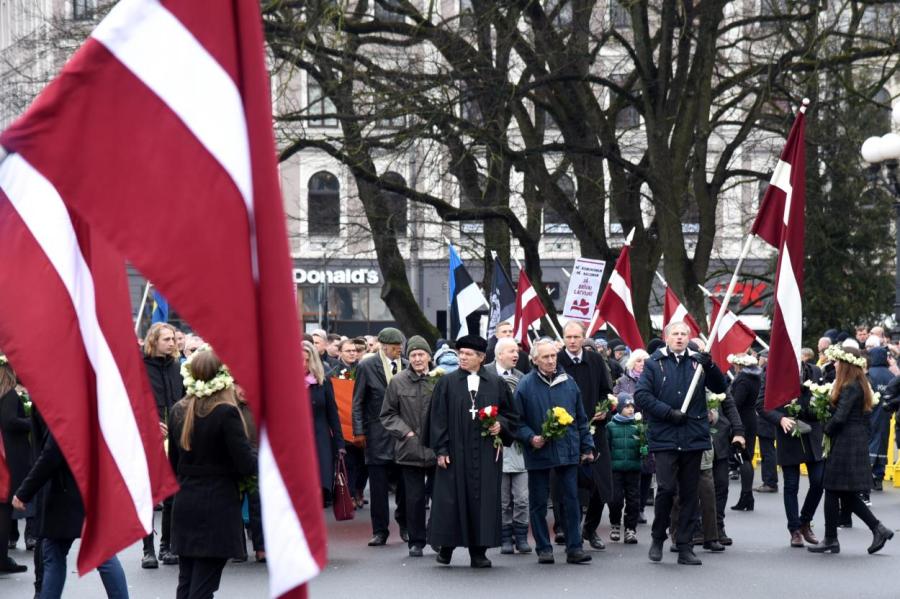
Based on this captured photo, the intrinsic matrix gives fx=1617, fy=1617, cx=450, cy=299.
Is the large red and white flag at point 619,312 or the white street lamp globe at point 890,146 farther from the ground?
the white street lamp globe at point 890,146

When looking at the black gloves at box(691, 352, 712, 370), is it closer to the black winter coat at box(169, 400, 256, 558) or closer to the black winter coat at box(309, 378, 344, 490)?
the black winter coat at box(309, 378, 344, 490)

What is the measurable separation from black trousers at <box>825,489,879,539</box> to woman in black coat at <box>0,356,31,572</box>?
6596mm

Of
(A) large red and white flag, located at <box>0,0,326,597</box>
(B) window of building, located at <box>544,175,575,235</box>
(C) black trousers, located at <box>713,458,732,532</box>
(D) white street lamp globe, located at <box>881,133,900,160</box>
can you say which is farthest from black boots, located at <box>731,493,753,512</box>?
(A) large red and white flag, located at <box>0,0,326,597</box>

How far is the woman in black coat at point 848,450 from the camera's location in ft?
43.7

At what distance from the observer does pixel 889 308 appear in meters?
38.2

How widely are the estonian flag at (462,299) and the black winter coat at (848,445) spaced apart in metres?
8.28

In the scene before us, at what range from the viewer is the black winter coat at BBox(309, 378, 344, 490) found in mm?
14414

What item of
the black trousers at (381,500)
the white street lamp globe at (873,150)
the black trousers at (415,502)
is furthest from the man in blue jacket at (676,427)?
the white street lamp globe at (873,150)

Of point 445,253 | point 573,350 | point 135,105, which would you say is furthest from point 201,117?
point 445,253

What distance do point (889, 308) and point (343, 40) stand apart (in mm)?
20196

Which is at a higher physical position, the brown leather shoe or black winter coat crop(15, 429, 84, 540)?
black winter coat crop(15, 429, 84, 540)

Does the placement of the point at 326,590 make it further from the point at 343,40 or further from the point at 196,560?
the point at 343,40

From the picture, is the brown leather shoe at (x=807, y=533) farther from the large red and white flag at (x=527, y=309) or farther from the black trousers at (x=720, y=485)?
the large red and white flag at (x=527, y=309)

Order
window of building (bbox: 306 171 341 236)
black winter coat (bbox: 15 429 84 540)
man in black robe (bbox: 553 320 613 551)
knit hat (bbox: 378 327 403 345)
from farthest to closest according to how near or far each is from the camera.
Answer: window of building (bbox: 306 171 341 236) → knit hat (bbox: 378 327 403 345) → man in black robe (bbox: 553 320 613 551) → black winter coat (bbox: 15 429 84 540)
